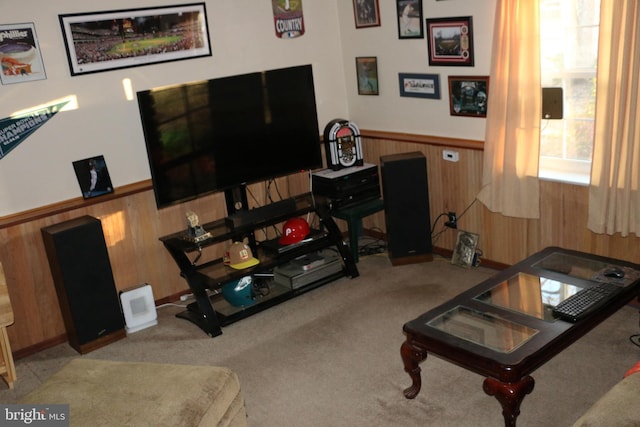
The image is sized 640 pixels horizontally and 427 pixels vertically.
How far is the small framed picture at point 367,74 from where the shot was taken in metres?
5.25

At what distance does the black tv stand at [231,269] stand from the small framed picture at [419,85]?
1013 millimetres

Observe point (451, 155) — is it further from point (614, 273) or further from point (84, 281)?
point (84, 281)

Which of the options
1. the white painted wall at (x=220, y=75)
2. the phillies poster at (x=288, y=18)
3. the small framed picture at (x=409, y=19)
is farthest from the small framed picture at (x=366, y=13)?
the phillies poster at (x=288, y=18)

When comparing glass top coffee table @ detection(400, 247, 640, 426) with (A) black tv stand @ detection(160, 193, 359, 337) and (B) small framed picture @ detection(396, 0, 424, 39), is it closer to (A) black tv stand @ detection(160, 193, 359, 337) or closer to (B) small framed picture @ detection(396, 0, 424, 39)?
(A) black tv stand @ detection(160, 193, 359, 337)

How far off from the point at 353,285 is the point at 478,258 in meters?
0.88

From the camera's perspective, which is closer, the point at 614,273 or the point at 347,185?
the point at 614,273

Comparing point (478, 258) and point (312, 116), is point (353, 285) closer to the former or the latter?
point (478, 258)

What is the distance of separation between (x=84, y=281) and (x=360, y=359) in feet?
5.50

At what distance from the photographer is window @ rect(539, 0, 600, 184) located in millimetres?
3936

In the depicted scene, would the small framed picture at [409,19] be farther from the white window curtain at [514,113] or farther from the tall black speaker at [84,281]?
the tall black speaker at [84,281]

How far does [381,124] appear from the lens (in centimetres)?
537

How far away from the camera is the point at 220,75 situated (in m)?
4.88

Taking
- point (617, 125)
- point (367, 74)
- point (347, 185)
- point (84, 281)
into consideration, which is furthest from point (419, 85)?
point (84, 281)

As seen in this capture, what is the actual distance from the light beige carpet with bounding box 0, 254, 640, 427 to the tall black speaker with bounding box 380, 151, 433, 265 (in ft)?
0.38
